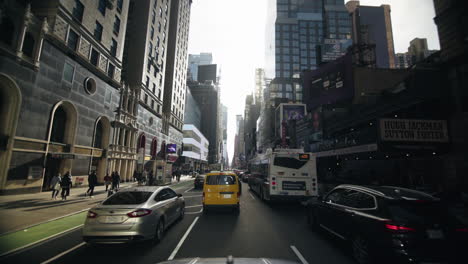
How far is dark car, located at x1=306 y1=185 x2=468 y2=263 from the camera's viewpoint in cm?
383

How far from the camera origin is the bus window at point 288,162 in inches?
480

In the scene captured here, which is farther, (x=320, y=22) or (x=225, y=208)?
(x=320, y=22)

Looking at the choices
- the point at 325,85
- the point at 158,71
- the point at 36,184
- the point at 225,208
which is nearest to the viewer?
the point at 225,208

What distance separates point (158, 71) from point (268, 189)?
37409 mm

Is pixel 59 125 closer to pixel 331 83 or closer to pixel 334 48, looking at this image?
pixel 331 83

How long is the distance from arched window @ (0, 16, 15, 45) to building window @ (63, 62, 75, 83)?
4087 mm

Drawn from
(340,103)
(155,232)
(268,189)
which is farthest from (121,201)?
(340,103)

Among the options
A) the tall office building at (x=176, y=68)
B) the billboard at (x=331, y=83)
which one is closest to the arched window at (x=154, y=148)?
the tall office building at (x=176, y=68)

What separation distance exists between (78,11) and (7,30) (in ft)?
26.6

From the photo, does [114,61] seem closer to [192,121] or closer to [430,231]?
[430,231]

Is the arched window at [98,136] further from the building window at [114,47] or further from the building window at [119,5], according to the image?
the building window at [119,5]

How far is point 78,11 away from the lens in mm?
20422

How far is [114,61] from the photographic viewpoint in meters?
26.3

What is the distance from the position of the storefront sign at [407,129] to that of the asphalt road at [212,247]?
1549 centimetres
